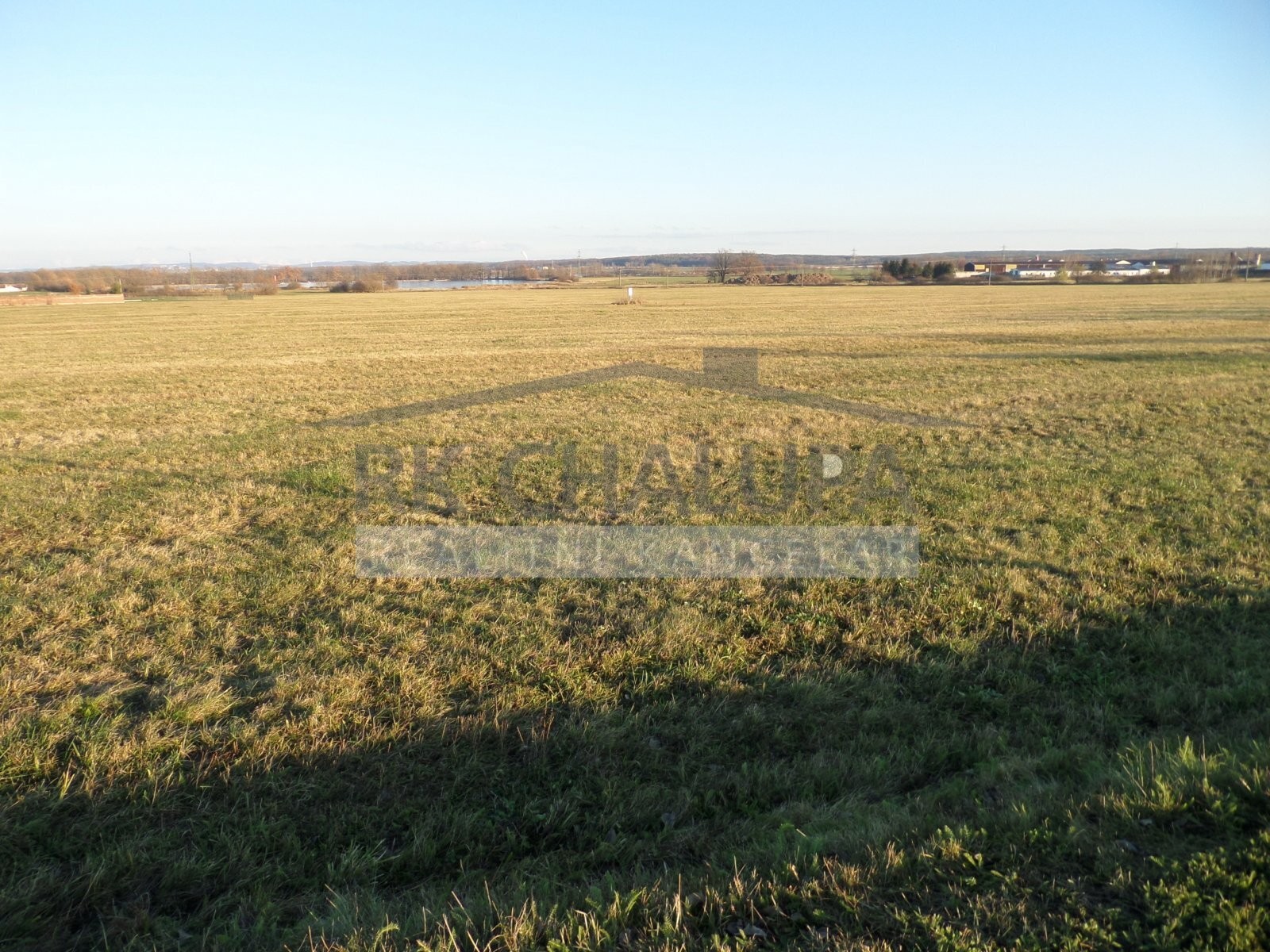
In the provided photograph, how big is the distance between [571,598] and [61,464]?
8.25 m

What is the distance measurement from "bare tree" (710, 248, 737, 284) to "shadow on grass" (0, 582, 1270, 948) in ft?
347

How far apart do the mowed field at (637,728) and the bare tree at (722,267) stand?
103351 millimetres

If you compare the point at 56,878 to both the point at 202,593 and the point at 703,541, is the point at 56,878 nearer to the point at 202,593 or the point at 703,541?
the point at 202,593

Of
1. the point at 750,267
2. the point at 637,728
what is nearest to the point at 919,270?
the point at 750,267

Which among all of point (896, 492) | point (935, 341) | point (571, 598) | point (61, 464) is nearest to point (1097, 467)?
point (896, 492)

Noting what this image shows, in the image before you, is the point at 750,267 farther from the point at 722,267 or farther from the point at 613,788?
the point at 613,788

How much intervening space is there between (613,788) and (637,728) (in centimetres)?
52

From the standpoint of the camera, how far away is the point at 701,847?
321 centimetres

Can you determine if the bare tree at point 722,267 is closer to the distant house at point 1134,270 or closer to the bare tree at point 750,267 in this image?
the bare tree at point 750,267

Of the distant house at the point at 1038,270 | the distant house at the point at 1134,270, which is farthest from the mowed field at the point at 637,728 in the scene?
the distant house at the point at 1038,270

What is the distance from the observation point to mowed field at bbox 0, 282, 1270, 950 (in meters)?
2.75

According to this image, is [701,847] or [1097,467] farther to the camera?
[1097,467]

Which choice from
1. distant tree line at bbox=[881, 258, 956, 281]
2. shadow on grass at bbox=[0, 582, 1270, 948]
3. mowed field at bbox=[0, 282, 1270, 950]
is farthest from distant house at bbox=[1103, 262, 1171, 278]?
shadow on grass at bbox=[0, 582, 1270, 948]

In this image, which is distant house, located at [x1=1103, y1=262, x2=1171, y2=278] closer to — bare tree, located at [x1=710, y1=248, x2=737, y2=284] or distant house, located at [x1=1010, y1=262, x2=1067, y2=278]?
distant house, located at [x1=1010, y1=262, x2=1067, y2=278]
